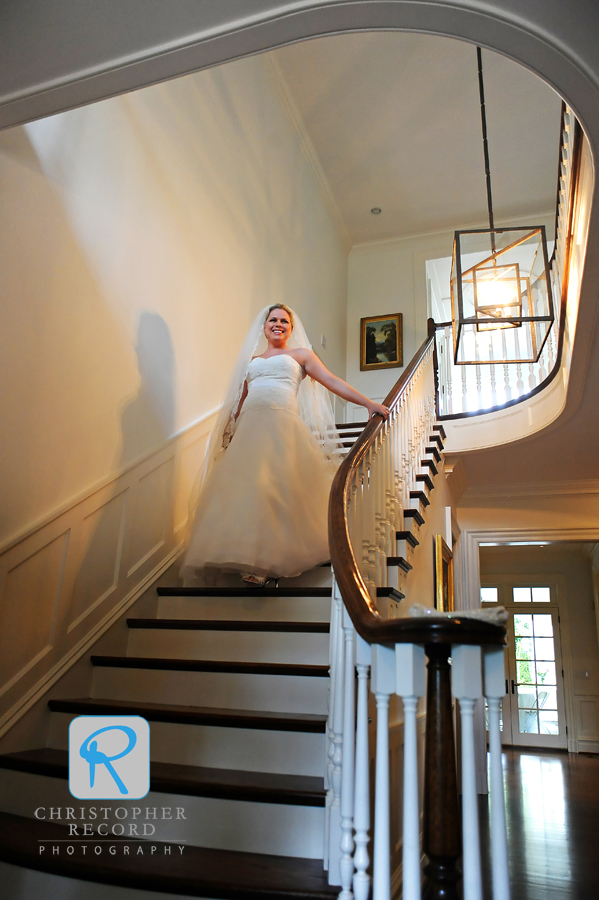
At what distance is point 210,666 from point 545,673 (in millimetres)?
10059

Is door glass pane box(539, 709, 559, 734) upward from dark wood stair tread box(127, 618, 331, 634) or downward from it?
downward

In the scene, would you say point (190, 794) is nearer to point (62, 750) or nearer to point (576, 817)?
point (62, 750)

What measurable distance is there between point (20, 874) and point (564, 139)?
447cm

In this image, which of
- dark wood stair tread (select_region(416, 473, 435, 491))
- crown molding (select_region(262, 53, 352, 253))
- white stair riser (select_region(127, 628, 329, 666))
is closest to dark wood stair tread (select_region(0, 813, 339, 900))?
white stair riser (select_region(127, 628, 329, 666))

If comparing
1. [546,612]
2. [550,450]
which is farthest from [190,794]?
[546,612]

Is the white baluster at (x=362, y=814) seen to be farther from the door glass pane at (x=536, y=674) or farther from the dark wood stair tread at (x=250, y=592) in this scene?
the door glass pane at (x=536, y=674)

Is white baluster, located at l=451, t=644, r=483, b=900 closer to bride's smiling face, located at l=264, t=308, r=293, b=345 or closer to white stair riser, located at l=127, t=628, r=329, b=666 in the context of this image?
white stair riser, located at l=127, t=628, r=329, b=666

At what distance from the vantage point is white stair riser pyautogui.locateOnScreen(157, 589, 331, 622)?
10.3 ft

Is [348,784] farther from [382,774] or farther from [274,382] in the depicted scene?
[274,382]

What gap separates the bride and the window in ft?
29.0

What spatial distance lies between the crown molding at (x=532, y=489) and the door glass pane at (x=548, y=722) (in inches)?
233

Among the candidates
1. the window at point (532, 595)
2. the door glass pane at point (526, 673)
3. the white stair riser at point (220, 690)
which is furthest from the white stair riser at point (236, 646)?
the window at point (532, 595)

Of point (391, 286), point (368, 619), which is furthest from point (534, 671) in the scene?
point (368, 619)

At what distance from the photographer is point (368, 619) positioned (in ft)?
4.90
